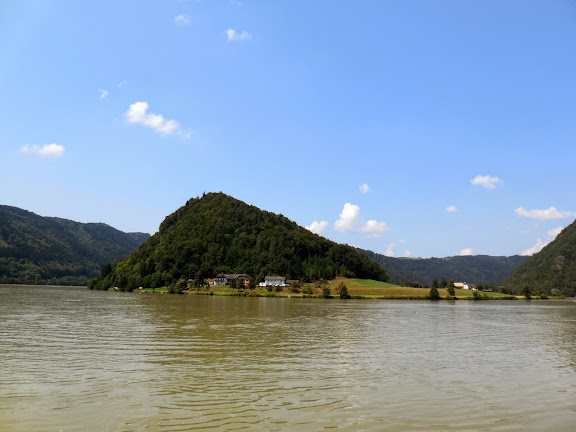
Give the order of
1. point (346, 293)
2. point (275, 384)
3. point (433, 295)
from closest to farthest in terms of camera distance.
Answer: point (275, 384), point (433, 295), point (346, 293)

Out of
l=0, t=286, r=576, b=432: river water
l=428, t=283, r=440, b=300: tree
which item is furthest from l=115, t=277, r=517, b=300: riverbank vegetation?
l=0, t=286, r=576, b=432: river water

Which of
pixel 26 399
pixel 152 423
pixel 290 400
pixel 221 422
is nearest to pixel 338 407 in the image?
pixel 290 400

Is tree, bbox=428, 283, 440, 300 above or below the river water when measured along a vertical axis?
below

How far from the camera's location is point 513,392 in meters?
19.5

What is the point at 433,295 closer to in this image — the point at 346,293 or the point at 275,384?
the point at 346,293

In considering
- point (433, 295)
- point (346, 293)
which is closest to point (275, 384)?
point (346, 293)

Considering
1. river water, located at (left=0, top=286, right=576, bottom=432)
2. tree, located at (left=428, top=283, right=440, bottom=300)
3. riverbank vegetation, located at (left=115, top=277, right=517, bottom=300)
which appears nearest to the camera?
river water, located at (left=0, top=286, right=576, bottom=432)

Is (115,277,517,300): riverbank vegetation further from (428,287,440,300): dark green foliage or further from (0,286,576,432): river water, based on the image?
(0,286,576,432): river water

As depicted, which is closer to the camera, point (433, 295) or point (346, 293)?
point (433, 295)

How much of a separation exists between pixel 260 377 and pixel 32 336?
2373cm

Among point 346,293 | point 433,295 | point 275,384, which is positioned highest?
point 275,384

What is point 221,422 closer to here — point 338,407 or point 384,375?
point 338,407

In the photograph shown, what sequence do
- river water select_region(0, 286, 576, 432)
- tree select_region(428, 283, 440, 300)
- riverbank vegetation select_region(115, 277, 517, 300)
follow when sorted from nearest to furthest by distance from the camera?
river water select_region(0, 286, 576, 432) < tree select_region(428, 283, 440, 300) < riverbank vegetation select_region(115, 277, 517, 300)

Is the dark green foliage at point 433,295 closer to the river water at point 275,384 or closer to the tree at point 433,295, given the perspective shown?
the tree at point 433,295
